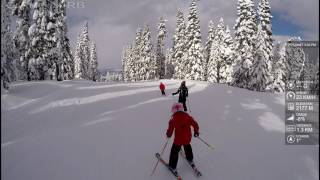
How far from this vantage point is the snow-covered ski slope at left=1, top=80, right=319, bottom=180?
1084cm

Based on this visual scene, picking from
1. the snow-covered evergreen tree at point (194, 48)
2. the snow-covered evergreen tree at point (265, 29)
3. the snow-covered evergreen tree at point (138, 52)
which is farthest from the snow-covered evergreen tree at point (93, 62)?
the snow-covered evergreen tree at point (265, 29)

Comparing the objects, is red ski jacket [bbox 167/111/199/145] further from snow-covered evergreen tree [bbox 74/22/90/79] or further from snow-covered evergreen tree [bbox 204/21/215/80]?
snow-covered evergreen tree [bbox 74/22/90/79]

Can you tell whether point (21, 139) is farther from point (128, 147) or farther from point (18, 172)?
point (128, 147)

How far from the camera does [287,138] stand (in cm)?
1467

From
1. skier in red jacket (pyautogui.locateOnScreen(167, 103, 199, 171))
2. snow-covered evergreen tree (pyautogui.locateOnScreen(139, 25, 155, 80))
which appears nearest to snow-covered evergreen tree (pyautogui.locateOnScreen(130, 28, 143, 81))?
snow-covered evergreen tree (pyautogui.locateOnScreen(139, 25, 155, 80))

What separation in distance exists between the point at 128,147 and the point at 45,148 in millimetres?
2946

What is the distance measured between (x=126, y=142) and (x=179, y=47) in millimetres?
55009

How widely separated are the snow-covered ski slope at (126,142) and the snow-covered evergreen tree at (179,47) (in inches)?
1649

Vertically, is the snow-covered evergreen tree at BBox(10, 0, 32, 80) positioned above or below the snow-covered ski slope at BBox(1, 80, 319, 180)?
above

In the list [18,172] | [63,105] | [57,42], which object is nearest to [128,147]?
[18,172]

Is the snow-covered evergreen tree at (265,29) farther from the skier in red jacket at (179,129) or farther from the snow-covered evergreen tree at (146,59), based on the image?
the skier in red jacket at (179,129)

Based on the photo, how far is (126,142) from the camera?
1331 cm

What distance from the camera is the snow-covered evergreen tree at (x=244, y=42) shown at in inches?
1810

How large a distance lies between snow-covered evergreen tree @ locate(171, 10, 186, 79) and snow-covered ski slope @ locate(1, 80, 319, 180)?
137 feet
